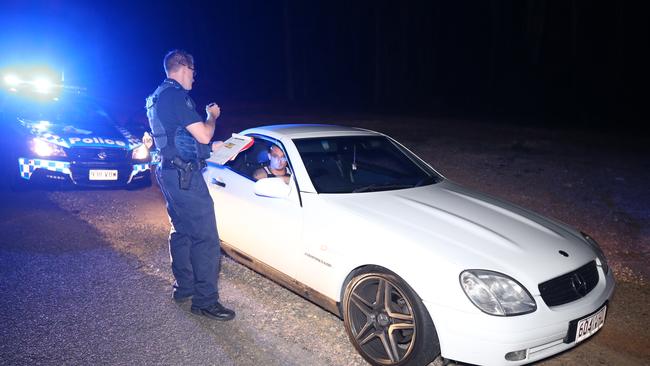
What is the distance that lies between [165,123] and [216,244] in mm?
991

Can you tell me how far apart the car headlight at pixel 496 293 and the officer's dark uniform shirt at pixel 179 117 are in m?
2.13

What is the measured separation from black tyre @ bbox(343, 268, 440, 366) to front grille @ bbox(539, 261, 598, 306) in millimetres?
703

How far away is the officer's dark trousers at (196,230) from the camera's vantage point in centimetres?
394

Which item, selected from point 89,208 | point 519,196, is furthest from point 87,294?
point 519,196

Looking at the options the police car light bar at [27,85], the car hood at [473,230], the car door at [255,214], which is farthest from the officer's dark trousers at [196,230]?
the police car light bar at [27,85]

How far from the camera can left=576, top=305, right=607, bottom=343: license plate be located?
3.14m

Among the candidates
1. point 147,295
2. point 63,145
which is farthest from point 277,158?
point 63,145

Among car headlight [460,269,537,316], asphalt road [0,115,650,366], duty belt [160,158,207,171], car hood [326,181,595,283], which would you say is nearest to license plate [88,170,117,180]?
asphalt road [0,115,650,366]

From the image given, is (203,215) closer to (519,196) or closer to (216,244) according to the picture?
(216,244)

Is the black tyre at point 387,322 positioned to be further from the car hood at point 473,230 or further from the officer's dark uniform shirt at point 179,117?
the officer's dark uniform shirt at point 179,117

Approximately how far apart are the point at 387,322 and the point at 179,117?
2025mm

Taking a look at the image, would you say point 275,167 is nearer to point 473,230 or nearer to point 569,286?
point 473,230

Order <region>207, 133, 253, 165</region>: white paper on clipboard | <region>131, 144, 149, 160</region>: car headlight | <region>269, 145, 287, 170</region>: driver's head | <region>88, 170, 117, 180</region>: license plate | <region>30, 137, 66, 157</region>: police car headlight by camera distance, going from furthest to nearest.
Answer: <region>131, 144, 149, 160</region>: car headlight < <region>88, 170, 117, 180</region>: license plate < <region>30, 137, 66, 157</region>: police car headlight < <region>269, 145, 287, 170</region>: driver's head < <region>207, 133, 253, 165</region>: white paper on clipboard

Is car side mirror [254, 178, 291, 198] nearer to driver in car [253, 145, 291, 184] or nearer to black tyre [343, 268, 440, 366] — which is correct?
driver in car [253, 145, 291, 184]
